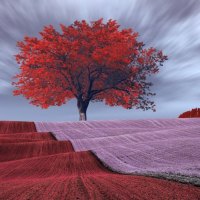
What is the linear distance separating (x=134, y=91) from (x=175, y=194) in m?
38.6

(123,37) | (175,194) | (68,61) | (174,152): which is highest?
(123,37)

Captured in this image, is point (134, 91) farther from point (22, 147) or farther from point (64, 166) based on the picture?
point (64, 166)

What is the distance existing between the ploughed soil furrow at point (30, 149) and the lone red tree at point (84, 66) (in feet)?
73.6

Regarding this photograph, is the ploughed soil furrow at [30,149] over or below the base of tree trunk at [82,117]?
below

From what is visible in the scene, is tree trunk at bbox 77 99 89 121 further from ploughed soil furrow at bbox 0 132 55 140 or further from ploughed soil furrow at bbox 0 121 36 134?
ploughed soil furrow at bbox 0 132 55 140

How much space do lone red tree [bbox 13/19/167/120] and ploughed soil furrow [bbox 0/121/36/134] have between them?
1342 centimetres

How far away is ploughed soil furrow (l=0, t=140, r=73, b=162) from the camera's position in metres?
17.0

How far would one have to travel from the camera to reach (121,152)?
15023mm

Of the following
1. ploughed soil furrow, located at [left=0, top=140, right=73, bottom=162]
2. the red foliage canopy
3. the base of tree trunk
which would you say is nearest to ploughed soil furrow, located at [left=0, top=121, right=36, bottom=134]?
ploughed soil furrow, located at [left=0, top=140, right=73, bottom=162]

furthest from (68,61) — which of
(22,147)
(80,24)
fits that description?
(22,147)

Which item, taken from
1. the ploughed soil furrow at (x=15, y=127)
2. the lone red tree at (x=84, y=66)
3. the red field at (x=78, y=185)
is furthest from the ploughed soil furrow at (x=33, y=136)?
the lone red tree at (x=84, y=66)

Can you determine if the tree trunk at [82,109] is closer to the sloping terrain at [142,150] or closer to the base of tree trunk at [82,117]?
the base of tree trunk at [82,117]

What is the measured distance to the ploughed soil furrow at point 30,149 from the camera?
55.6 feet

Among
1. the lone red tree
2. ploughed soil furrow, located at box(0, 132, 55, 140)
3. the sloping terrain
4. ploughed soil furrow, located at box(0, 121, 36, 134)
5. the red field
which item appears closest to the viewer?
the red field
